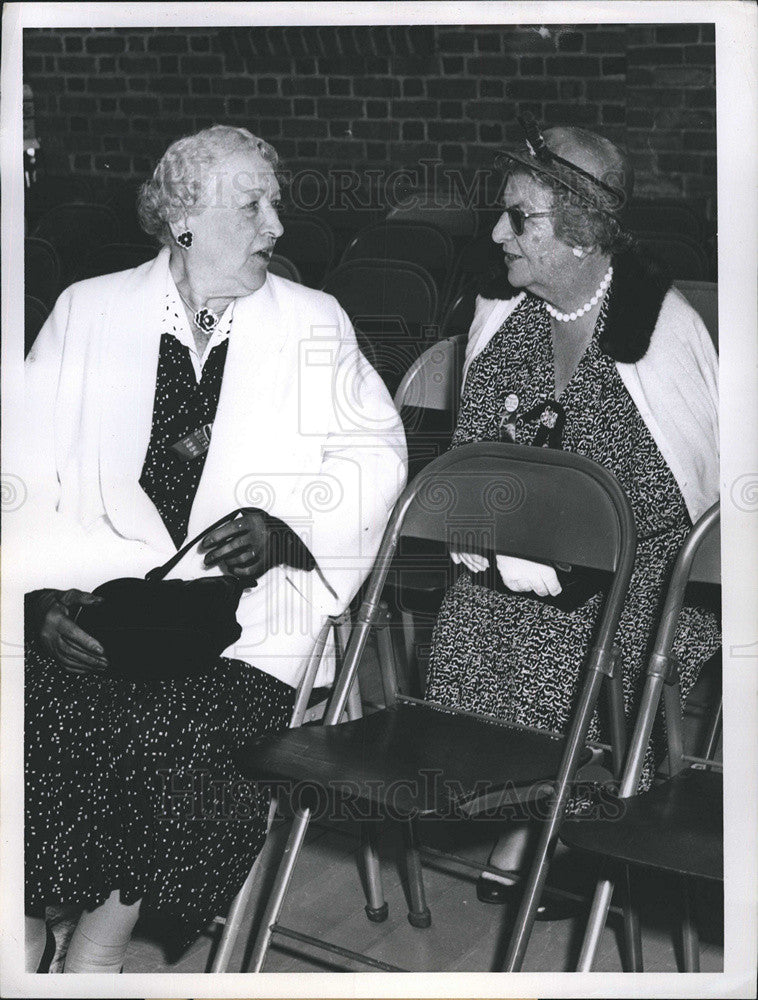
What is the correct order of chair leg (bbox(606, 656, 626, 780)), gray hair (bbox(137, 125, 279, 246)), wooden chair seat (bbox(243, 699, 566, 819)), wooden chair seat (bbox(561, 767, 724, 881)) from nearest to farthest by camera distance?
wooden chair seat (bbox(561, 767, 724, 881)) → wooden chair seat (bbox(243, 699, 566, 819)) → chair leg (bbox(606, 656, 626, 780)) → gray hair (bbox(137, 125, 279, 246))

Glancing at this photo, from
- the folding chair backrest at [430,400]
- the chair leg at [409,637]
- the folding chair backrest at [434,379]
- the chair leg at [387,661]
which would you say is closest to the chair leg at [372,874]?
the chair leg at [387,661]

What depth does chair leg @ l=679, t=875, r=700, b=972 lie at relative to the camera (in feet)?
8.04

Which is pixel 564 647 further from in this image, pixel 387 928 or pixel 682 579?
pixel 387 928

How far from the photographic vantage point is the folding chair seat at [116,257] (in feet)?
8.41

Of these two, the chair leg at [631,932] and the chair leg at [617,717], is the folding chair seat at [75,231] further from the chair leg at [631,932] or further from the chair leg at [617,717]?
the chair leg at [631,932]

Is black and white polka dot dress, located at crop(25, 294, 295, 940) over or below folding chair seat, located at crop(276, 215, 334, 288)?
below

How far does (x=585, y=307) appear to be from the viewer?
268cm

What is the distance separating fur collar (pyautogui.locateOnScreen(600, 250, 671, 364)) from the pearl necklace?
1 centimetres

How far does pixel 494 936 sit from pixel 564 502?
885 millimetres

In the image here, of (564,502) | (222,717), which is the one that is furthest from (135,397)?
(564,502)

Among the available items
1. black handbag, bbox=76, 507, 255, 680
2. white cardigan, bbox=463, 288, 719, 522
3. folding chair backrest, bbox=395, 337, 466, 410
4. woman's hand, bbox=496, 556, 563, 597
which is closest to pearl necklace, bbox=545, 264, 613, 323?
white cardigan, bbox=463, 288, 719, 522

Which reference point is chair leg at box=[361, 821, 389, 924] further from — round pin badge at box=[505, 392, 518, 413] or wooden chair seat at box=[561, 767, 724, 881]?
round pin badge at box=[505, 392, 518, 413]

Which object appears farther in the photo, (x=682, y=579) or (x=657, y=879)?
(x=657, y=879)

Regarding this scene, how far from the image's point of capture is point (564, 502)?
2.57m
